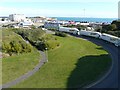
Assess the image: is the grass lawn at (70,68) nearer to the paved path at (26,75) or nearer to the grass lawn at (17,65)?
the paved path at (26,75)

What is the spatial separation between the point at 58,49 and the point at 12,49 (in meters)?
11.0

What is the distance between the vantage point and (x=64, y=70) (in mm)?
39125

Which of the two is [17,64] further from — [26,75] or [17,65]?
[26,75]

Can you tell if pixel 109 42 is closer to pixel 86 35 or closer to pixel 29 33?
pixel 86 35

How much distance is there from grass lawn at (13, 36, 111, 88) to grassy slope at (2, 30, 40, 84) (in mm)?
2404

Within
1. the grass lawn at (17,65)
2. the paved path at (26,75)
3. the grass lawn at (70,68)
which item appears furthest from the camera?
the grass lawn at (17,65)

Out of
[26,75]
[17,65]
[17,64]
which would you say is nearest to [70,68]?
[26,75]

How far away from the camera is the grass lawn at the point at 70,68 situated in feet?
107

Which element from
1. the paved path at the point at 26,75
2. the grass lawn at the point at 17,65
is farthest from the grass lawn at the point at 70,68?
the grass lawn at the point at 17,65

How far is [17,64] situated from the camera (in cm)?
4291

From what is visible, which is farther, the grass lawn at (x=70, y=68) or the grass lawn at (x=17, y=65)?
the grass lawn at (x=17, y=65)

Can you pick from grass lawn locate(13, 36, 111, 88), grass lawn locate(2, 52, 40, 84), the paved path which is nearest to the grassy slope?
grass lawn locate(2, 52, 40, 84)

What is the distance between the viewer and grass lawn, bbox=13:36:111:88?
107 ft

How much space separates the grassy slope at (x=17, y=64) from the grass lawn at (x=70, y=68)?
2.40 m
